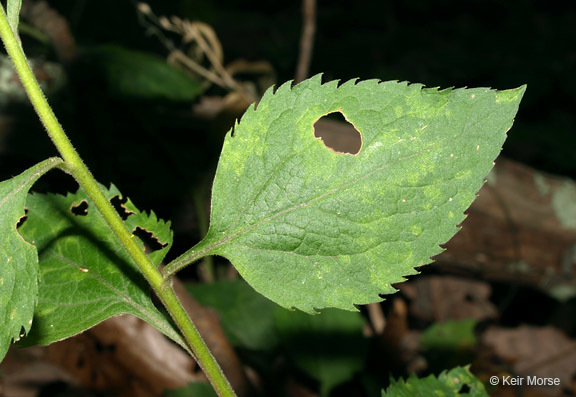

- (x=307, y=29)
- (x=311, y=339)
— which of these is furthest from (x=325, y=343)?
(x=307, y=29)

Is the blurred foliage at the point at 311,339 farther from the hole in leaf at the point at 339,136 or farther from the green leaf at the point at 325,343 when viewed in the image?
the hole in leaf at the point at 339,136

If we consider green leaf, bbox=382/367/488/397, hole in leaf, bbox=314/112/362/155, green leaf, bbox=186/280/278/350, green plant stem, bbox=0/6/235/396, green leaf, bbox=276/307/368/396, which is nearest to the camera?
green plant stem, bbox=0/6/235/396

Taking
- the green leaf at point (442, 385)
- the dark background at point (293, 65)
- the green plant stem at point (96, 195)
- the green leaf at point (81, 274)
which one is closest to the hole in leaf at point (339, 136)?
the dark background at point (293, 65)

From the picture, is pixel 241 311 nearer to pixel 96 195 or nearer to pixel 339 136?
pixel 339 136

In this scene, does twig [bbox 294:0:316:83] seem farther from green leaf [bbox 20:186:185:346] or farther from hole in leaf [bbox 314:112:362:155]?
green leaf [bbox 20:186:185:346]

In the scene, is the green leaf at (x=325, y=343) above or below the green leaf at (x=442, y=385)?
above

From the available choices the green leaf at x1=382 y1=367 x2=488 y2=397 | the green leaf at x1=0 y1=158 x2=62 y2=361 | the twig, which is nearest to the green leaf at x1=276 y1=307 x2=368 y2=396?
the green leaf at x1=382 y1=367 x2=488 y2=397
